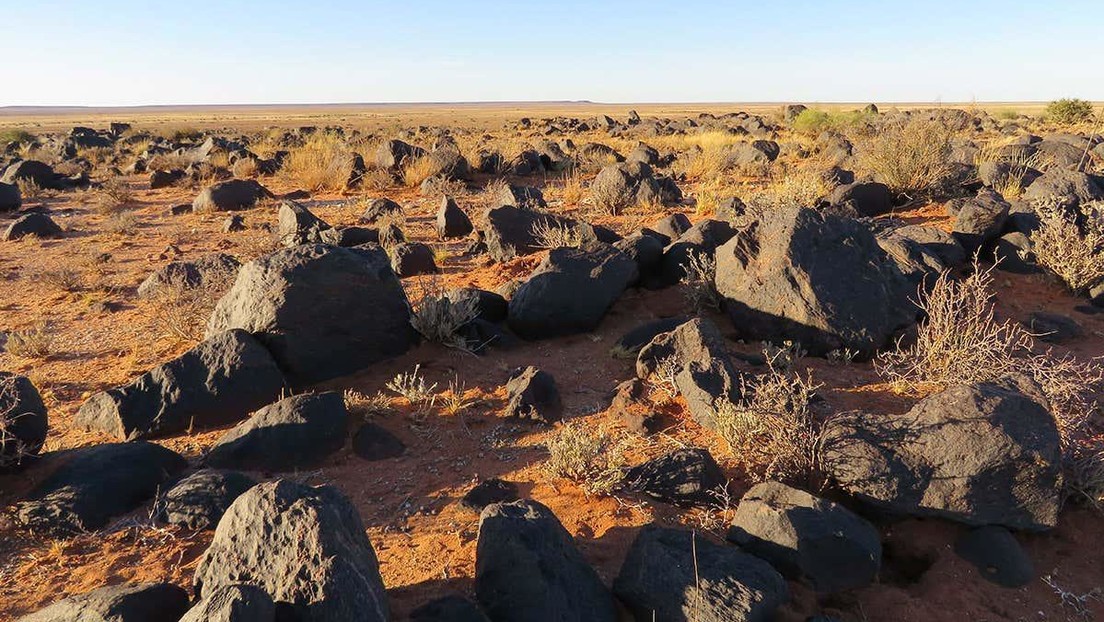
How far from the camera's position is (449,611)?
2525 millimetres

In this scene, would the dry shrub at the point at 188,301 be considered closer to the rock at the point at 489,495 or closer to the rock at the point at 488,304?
the rock at the point at 488,304

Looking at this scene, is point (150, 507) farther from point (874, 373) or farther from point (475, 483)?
point (874, 373)

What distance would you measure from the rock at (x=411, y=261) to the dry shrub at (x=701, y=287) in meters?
3.29

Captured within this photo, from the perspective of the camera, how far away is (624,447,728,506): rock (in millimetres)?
3475

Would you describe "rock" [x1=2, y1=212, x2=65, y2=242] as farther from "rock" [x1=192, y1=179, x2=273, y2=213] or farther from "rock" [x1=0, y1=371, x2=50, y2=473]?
"rock" [x1=0, y1=371, x2=50, y2=473]

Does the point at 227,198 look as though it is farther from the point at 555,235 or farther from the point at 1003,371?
the point at 1003,371

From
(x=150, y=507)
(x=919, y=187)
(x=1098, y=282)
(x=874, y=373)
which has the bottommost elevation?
(x=150, y=507)

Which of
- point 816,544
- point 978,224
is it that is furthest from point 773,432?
point 978,224

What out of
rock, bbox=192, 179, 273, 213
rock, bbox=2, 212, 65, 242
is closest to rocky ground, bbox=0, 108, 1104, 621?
rock, bbox=2, 212, 65, 242

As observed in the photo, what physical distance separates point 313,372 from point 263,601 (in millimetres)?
2925

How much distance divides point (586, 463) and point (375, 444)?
1427 mm

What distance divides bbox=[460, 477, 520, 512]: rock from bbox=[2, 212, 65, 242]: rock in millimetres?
10765

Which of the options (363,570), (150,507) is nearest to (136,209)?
(150,507)

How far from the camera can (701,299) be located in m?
5.99
